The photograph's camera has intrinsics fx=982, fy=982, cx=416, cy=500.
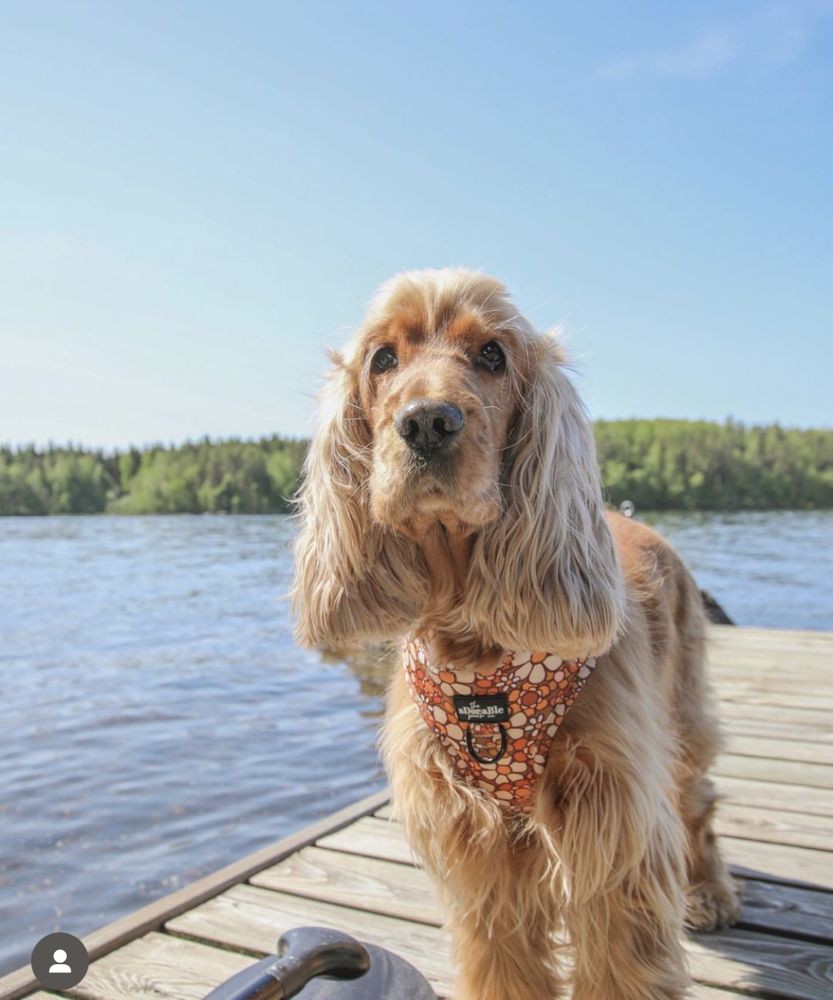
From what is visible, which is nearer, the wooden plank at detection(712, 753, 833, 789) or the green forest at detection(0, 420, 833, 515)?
the wooden plank at detection(712, 753, 833, 789)

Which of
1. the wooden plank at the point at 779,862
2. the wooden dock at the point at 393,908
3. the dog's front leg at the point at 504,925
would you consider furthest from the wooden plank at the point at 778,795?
the dog's front leg at the point at 504,925

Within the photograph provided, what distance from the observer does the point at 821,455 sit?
4675 cm

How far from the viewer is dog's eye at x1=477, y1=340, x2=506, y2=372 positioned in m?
2.28

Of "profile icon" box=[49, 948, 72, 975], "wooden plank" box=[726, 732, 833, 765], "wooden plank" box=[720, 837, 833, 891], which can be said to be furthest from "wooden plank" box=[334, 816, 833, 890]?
"profile icon" box=[49, 948, 72, 975]

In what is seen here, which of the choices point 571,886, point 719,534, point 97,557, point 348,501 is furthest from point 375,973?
point 719,534

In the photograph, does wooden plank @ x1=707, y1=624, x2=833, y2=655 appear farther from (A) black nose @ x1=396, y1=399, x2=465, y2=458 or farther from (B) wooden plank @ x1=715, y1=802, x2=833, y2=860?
(A) black nose @ x1=396, y1=399, x2=465, y2=458

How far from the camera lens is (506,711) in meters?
2.22

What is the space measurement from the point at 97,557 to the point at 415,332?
2337 cm

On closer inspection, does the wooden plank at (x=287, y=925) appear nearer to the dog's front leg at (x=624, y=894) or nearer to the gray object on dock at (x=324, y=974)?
the dog's front leg at (x=624, y=894)

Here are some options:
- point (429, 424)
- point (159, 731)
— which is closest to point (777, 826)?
point (429, 424)

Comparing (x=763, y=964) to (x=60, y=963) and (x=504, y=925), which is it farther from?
(x=60, y=963)

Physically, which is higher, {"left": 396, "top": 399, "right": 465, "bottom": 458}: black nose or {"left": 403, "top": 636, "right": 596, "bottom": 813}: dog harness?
{"left": 396, "top": 399, "right": 465, "bottom": 458}: black nose

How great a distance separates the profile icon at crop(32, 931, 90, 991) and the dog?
3.46 feet

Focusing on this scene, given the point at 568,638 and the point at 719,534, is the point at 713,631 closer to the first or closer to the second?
the point at 568,638
